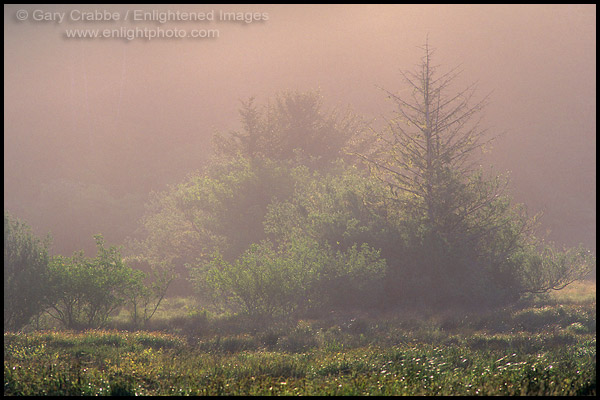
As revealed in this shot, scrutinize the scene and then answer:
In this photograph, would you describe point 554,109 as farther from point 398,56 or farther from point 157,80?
point 157,80

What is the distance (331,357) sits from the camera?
13648 mm

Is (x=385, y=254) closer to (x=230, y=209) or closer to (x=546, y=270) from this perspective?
(x=546, y=270)

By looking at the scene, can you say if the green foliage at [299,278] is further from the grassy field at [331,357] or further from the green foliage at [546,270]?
the green foliage at [546,270]

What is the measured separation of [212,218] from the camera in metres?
35.9

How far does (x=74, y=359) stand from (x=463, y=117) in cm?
2049

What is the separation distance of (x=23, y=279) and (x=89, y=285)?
3.14 m

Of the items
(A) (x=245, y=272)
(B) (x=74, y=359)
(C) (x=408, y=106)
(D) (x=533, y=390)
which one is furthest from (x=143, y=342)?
(C) (x=408, y=106)

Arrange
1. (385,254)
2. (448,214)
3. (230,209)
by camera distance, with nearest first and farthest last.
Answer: (448,214) < (385,254) < (230,209)

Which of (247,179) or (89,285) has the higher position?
(247,179)

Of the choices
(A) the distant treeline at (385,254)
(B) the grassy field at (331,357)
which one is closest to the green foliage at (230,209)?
(A) the distant treeline at (385,254)

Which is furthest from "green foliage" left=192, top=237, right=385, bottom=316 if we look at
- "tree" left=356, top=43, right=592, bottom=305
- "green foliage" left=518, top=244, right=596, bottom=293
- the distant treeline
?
"green foliage" left=518, top=244, right=596, bottom=293

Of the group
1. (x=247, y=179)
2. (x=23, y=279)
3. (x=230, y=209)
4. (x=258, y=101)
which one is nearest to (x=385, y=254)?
(x=247, y=179)

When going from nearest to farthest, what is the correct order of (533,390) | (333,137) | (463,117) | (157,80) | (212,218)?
1. (533,390)
2. (463,117)
3. (212,218)
4. (333,137)
5. (157,80)

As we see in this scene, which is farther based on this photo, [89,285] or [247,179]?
[247,179]
